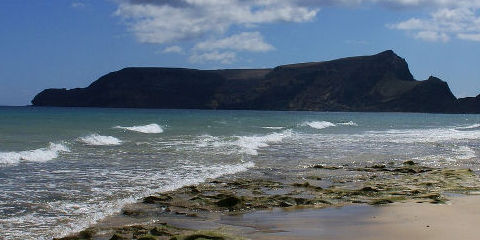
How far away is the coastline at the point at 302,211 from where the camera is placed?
32.7 feet

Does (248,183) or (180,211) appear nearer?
(180,211)

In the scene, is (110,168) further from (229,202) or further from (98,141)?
(98,141)

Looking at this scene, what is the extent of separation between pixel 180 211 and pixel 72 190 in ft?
12.6

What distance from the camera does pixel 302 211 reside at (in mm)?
12438

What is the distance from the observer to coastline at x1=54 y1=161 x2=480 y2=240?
9.96 meters

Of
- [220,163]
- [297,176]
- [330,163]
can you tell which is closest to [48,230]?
[297,176]

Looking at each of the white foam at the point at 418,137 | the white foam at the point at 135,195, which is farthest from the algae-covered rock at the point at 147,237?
the white foam at the point at 418,137

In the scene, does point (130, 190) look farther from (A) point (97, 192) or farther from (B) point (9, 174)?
(B) point (9, 174)

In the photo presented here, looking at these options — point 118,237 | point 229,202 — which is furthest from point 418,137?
point 118,237

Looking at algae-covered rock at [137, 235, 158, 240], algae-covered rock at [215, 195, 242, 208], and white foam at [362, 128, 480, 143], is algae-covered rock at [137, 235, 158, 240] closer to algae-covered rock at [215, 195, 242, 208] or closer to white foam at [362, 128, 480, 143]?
algae-covered rock at [215, 195, 242, 208]

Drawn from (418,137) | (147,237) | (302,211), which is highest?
(147,237)

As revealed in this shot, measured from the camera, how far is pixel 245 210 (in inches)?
494

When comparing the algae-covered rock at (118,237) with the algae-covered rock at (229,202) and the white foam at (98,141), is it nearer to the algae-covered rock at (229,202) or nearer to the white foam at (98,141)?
the algae-covered rock at (229,202)

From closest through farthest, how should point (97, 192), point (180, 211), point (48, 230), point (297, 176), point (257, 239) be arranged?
point (257, 239), point (48, 230), point (180, 211), point (97, 192), point (297, 176)
